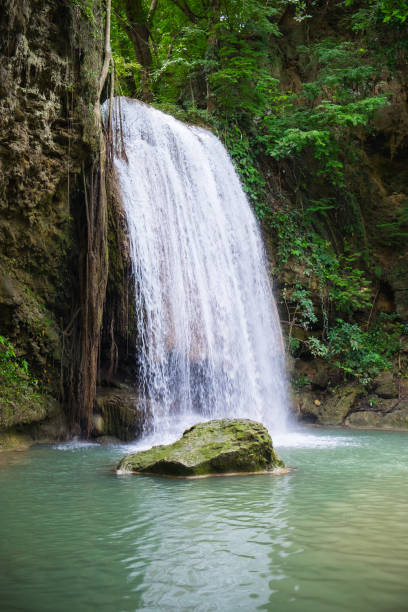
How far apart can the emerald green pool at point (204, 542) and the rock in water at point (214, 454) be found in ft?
0.79

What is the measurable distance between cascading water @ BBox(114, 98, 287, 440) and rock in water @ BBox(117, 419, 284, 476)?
313cm

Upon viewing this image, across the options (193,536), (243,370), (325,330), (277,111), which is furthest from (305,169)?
(193,536)

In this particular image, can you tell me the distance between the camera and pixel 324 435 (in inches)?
409

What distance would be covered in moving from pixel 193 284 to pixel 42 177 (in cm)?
344

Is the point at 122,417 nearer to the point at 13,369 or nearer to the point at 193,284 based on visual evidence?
the point at 13,369

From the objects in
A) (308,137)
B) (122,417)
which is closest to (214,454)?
(122,417)

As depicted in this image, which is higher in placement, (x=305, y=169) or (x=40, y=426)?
(x=305, y=169)

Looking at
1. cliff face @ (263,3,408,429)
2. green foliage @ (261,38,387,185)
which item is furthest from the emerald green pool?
green foliage @ (261,38,387,185)

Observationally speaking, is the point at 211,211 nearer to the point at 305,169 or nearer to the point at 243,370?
the point at 243,370

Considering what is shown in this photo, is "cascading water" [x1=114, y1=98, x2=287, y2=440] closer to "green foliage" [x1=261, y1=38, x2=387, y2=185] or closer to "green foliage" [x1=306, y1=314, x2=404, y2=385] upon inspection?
"green foliage" [x1=306, y1=314, x2=404, y2=385]

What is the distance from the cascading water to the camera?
9.53 metres

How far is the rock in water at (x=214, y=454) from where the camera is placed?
572cm

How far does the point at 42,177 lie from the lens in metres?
8.42

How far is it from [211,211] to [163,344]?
355 cm
